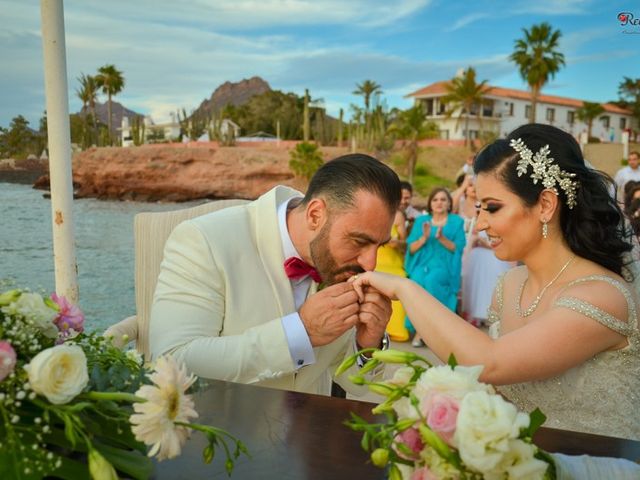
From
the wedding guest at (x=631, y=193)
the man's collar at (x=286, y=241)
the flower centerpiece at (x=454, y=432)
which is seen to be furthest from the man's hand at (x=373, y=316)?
the wedding guest at (x=631, y=193)

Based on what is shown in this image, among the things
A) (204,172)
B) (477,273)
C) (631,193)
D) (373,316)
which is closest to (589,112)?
(204,172)

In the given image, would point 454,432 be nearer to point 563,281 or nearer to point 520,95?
point 563,281

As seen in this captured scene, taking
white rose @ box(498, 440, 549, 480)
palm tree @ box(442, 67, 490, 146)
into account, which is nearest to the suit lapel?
white rose @ box(498, 440, 549, 480)

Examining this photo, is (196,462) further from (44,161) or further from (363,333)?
(44,161)

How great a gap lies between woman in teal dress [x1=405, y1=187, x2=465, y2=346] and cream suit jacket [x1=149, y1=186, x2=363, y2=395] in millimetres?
4819

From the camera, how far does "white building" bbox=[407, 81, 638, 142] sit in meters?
58.8

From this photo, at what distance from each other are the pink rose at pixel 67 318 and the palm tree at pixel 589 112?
216 feet

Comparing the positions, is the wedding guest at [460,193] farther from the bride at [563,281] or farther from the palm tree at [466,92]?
the palm tree at [466,92]

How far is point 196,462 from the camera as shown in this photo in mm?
1281

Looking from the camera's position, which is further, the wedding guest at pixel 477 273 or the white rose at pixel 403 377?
the wedding guest at pixel 477 273

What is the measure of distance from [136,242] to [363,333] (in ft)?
4.23

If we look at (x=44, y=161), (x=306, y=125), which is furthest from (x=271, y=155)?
(x=44, y=161)

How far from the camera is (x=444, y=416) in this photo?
87 cm

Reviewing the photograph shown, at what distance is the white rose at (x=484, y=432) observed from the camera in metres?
0.83
